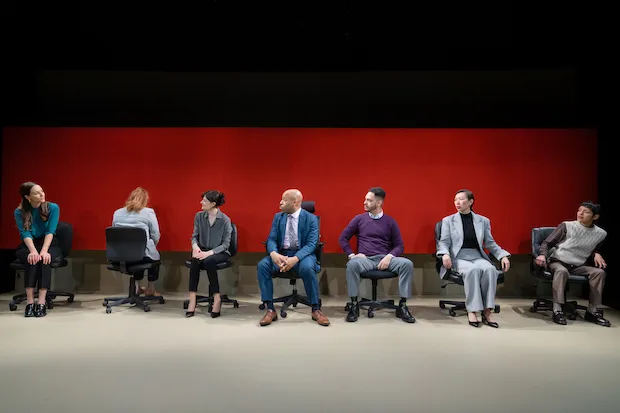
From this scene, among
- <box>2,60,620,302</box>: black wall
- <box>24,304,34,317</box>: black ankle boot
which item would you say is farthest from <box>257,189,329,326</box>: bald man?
<box>24,304,34,317</box>: black ankle boot

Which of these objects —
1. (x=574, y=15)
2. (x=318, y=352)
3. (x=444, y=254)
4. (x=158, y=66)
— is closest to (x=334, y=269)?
(x=444, y=254)

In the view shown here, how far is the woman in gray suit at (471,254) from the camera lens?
3.78 m

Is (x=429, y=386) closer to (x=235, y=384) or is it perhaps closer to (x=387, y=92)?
(x=235, y=384)

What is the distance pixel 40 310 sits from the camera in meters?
3.93

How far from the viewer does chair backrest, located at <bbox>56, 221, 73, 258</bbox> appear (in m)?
4.53

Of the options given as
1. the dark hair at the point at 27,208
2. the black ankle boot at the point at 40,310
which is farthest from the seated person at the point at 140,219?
the black ankle boot at the point at 40,310

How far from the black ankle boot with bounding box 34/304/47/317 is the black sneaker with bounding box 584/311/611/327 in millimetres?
5498

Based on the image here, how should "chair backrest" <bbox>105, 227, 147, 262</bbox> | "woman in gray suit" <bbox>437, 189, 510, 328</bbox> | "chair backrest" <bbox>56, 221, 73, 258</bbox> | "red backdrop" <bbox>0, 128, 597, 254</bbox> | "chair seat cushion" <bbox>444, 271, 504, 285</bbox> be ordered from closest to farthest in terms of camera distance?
"woman in gray suit" <bbox>437, 189, 510, 328</bbox> → "chair seat cushion" <bbox>444, 271, 504, 285</bbox> → "chair backrest" <bbox>105, 227, 147, 262</bbox> → "chair backrest" <bbox>56, 221, 73, 258</bbox> → "red backdrop" <bbox>0, 128, 597, 254</bbox>

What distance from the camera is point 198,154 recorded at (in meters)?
5.03

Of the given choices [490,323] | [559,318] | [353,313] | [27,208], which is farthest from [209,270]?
[559,318]

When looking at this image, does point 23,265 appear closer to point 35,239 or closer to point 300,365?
point 35,239

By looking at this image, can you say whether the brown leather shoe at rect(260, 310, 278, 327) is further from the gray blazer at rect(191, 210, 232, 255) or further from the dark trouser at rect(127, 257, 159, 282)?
the dark trouser at rect(127, 257, 159, 282)

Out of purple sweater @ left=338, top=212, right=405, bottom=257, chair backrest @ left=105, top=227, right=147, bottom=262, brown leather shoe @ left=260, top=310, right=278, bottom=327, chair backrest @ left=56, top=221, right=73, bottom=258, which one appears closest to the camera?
brown leather shoe @ left=260, top=310, right=278, bottom=327

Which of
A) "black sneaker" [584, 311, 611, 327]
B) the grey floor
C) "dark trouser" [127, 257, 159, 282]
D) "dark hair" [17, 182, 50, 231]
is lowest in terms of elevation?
the grey floor
